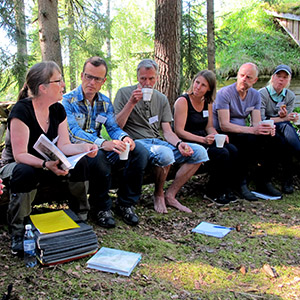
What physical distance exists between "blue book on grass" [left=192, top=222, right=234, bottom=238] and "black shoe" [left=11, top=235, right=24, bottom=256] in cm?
170

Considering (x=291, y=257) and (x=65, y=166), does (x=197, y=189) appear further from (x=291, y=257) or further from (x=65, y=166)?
(x=65, y=166)

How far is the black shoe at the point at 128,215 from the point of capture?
132 inches

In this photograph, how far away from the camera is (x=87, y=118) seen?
11.4 ft

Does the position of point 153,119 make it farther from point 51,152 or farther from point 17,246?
point 17,246

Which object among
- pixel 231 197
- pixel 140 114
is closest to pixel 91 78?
pixel 140 114

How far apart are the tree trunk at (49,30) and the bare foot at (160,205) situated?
2989 mm

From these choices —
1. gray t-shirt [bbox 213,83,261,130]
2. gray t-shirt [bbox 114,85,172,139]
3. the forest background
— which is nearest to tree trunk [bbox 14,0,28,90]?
the forest background

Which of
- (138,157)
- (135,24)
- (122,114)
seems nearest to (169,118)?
(122,114)

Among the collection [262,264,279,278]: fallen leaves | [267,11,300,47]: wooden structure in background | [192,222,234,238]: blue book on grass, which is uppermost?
[267,11,300,47]: wooden structure in background

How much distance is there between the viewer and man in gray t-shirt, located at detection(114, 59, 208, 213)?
369 centimetres

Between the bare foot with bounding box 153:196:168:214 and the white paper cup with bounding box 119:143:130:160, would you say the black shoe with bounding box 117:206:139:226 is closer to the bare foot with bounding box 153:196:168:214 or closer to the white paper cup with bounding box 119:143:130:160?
the bare foot with bounding box 153:196:168:214

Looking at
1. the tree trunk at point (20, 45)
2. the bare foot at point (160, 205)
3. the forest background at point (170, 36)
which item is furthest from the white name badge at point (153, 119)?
the tree trunk at point (20, 45)

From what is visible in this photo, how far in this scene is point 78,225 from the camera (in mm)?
2619

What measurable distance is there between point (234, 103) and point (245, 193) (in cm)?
131
